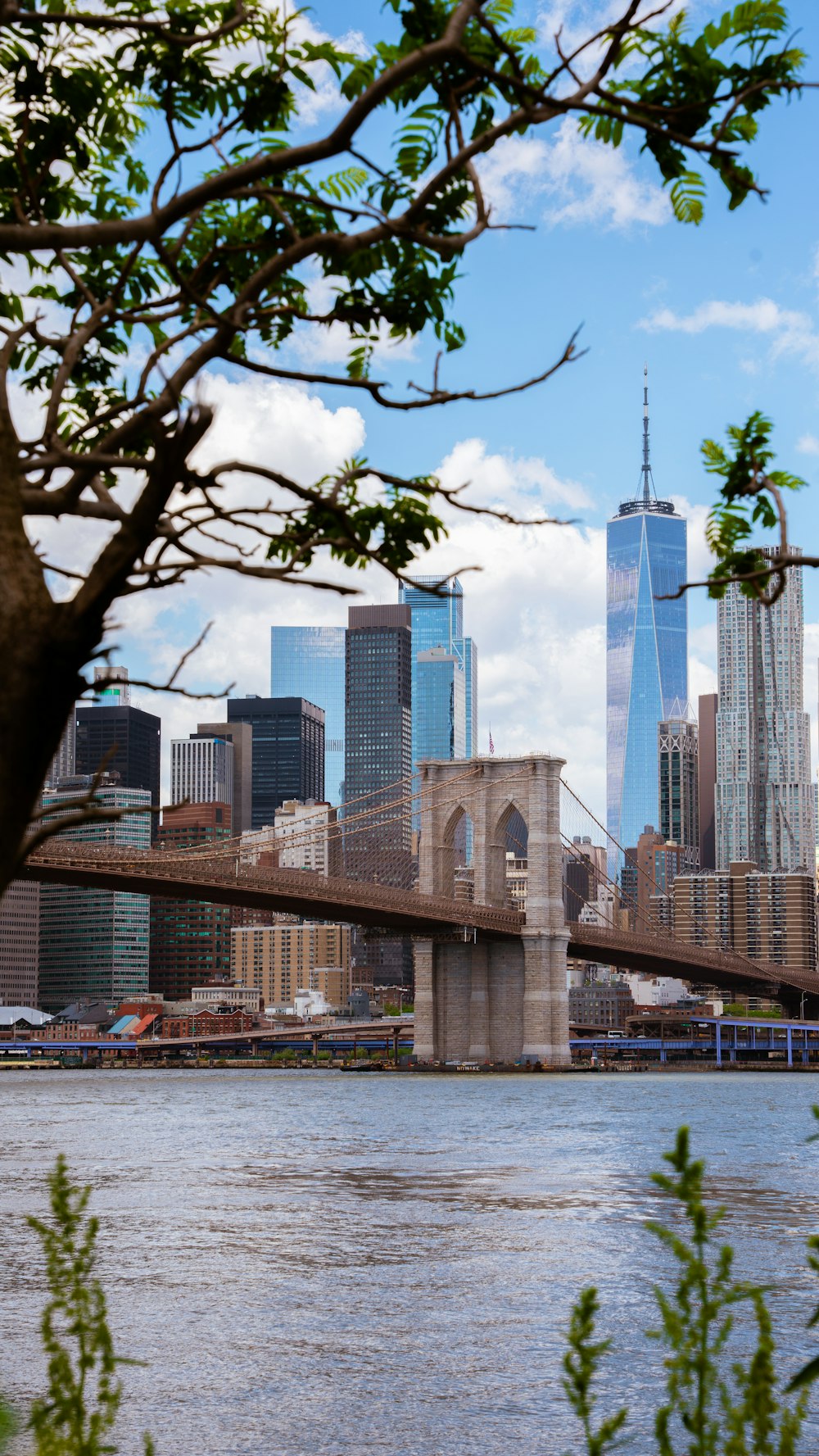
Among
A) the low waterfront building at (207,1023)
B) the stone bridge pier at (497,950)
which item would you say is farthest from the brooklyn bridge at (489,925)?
the low waterfront building at (207,1023)

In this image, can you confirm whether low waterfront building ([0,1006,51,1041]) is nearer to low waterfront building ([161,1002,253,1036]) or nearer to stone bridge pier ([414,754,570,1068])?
low waterfront building ([161,1002,253,1036])

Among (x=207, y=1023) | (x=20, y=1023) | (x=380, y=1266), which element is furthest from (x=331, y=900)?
(x=20, y=1023)

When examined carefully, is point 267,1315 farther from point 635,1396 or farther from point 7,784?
point 7,784

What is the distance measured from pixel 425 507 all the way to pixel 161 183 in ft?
6.30

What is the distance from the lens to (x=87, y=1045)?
15912 centimetres

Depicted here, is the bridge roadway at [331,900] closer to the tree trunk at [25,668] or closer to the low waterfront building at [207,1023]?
the tree trunk at [25,668]

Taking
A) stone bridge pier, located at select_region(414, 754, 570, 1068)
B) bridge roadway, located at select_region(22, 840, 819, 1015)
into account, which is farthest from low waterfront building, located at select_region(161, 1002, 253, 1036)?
bridge roadway, located at select_region(22, 840, 819, 1015)

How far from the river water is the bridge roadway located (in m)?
15.3

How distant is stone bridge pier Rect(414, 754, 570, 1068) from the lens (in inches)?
3880

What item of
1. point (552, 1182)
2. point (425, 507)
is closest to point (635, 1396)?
point (425, 507)

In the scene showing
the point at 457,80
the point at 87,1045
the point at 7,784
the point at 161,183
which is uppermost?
the point at 457,80

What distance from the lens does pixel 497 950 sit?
10031cm

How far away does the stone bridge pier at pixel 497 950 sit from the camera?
9856 centimetres

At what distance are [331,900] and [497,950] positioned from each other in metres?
23.6
